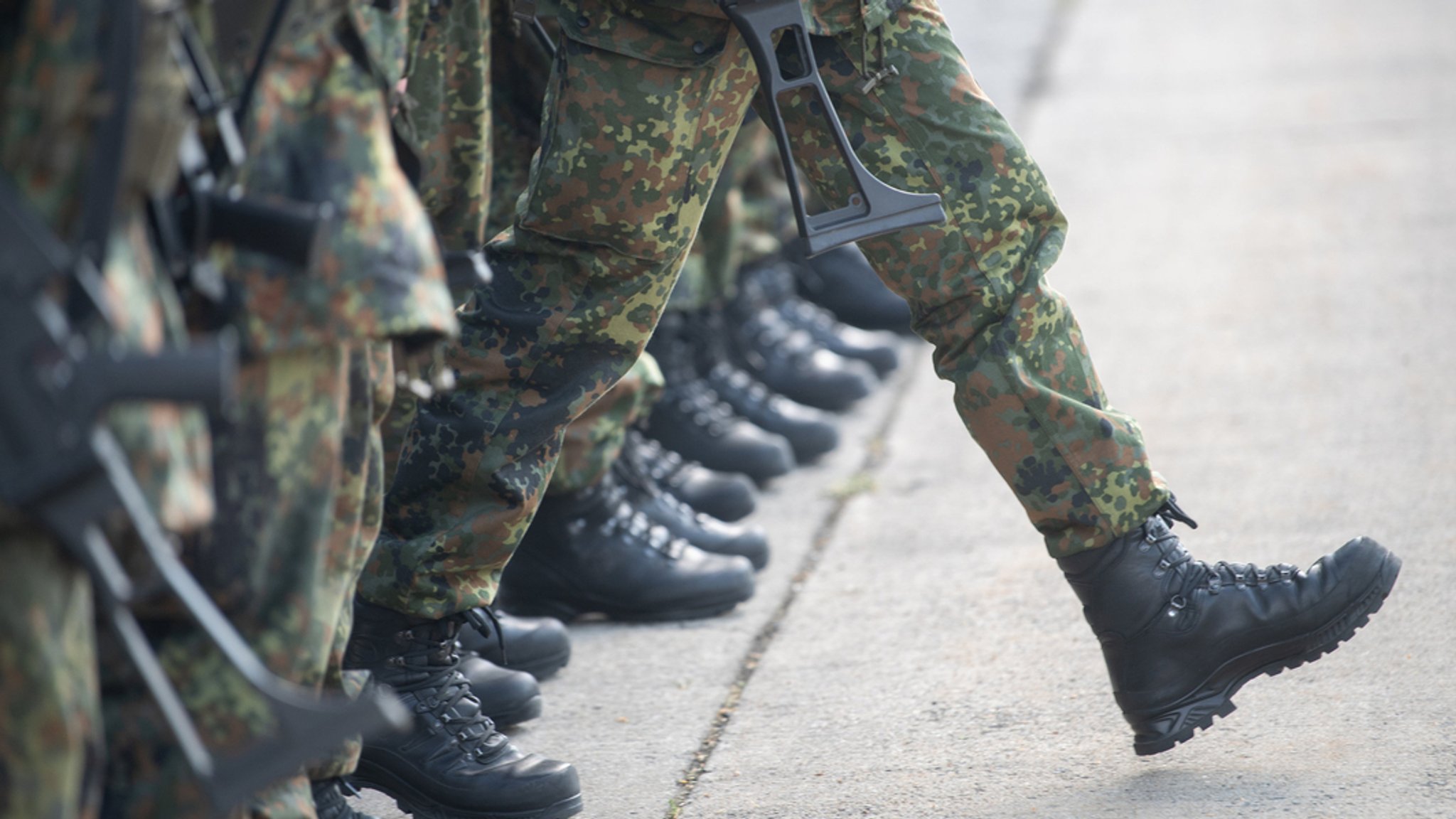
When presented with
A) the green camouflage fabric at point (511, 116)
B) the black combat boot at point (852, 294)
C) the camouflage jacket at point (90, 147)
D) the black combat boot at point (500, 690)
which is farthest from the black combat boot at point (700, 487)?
the camouflage jacket at point (90, 147)

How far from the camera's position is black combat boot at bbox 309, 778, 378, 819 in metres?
1.81

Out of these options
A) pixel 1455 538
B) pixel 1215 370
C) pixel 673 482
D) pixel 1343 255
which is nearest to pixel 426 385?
pixel 673 482

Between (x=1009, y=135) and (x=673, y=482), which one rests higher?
(x=1009, y=135)

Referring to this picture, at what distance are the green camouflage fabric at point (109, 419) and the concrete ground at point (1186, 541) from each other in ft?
3.37

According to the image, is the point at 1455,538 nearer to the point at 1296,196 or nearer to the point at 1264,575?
the point at 1264,575

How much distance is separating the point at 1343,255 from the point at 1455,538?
2.26m

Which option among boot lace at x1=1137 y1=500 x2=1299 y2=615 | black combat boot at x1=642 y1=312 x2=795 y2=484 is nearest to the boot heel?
boot lace at x1=1137 y1=500 x2=1299 y2=615

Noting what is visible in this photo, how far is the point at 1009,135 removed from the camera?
83.4 inches

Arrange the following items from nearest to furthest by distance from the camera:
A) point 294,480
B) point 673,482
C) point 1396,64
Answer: point 294,480 → point 673,482 → point 1396,64

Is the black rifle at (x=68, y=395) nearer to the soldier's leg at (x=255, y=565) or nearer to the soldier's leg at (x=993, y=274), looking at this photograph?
the soldier's leg at (x=255, y=565)

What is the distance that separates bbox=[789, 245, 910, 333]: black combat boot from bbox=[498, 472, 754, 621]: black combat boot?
189 cm

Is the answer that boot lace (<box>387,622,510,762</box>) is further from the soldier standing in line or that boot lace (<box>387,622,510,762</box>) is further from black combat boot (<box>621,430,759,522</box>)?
black combat boot (<box>621,430,759,522</box>)

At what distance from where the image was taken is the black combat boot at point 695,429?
11.6 ft

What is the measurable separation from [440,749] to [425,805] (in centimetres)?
8
